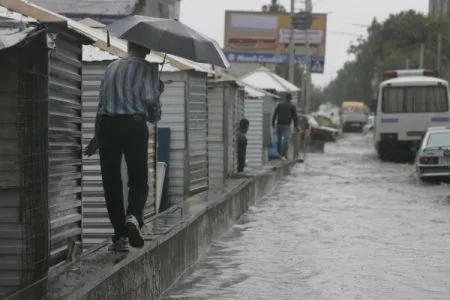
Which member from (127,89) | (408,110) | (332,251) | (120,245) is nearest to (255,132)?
(408,110)

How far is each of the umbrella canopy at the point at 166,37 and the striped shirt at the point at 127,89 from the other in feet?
0.99

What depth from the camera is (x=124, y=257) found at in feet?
21.5

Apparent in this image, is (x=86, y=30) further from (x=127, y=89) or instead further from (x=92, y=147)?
(x=127, y=89)

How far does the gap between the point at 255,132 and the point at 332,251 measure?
11.2 metres

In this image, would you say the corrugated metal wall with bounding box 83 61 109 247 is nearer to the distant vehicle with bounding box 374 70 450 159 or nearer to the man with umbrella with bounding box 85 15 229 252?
the man with umbrella with bounding box 85 15 229 252

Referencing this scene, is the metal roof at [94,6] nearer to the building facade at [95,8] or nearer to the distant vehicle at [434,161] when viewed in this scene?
the building facade at [95,8]

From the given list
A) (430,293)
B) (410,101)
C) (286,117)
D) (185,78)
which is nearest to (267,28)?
(410,101)

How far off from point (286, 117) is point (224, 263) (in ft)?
49.1

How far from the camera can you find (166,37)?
706 centimetres

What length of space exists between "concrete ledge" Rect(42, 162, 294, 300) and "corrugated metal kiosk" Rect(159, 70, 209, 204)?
32 centimetres

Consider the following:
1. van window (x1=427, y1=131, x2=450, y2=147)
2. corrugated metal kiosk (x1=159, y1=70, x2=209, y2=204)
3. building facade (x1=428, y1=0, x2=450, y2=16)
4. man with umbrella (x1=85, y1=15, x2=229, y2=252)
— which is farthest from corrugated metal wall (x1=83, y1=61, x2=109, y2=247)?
building facade (x1=428, y1=0, x2=450, y2=16)

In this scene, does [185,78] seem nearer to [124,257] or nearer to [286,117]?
[124,257]

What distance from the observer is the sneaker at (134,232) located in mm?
6660

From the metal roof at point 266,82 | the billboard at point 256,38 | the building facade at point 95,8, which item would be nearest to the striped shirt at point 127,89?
the building facade at point 95,8
